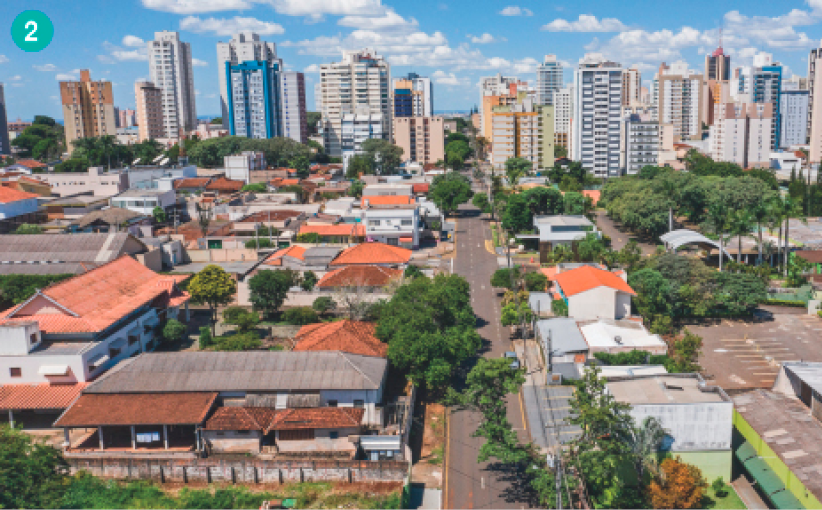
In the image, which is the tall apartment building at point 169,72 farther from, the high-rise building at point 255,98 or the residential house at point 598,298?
the residential house at point 598,298

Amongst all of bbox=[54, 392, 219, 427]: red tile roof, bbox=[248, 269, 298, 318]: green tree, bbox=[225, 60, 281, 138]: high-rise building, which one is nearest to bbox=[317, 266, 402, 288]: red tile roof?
bbox=[248, 269, 298, 318]: green tree

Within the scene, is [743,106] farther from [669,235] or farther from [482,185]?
[669,235]

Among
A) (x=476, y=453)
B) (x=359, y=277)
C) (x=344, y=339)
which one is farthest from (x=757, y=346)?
(x=359, y=277)

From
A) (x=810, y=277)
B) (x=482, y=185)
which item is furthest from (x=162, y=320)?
(x=482, y=185)

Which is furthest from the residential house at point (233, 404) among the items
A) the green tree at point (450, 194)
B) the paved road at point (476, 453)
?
the green tree at point (450, 194)

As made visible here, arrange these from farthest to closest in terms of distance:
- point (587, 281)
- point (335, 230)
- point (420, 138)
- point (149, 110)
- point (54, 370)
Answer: point (149, 110)
point (420, 138)
point (335, 230)
point (587, 281)
point (54, 370)

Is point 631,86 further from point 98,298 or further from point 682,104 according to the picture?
point 98,298
